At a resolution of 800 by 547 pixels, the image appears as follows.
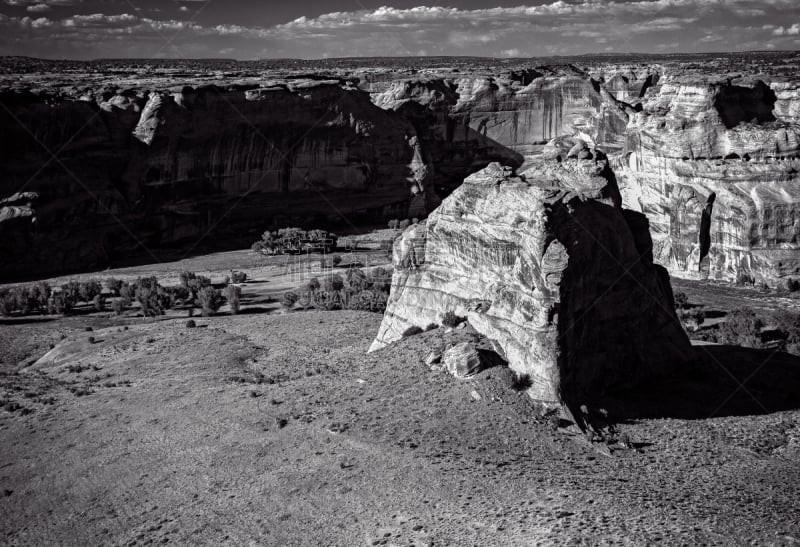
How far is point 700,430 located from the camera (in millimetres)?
22938

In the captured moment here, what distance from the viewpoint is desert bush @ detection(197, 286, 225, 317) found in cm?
4341

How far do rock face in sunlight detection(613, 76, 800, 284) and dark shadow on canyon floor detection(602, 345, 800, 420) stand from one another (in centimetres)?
1860

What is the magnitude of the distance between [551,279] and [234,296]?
25.9 m

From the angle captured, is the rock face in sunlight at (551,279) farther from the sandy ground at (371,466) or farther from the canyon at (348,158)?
the canyon at (348,158)

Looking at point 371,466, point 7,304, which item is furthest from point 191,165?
point 371,466

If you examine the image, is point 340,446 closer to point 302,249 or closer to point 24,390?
point 24,390

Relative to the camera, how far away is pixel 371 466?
2073 centimetres

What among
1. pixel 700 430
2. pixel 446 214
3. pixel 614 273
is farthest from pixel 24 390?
pixel 700 430

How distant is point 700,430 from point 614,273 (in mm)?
5349

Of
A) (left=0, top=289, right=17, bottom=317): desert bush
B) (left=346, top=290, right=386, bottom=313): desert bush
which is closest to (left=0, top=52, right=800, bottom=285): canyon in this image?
(left=0, top=289, right=17, bottom=317): desert bush

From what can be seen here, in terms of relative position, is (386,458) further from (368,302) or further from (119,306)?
(119,306)

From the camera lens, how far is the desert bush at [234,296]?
43969 millimetres

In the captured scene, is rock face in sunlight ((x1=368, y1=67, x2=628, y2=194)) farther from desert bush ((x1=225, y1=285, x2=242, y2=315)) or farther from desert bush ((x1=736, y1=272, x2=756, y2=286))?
desert bush ((x1=225, y1=285, x2=242, y2=315))

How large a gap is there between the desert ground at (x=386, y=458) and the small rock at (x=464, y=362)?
34cm
